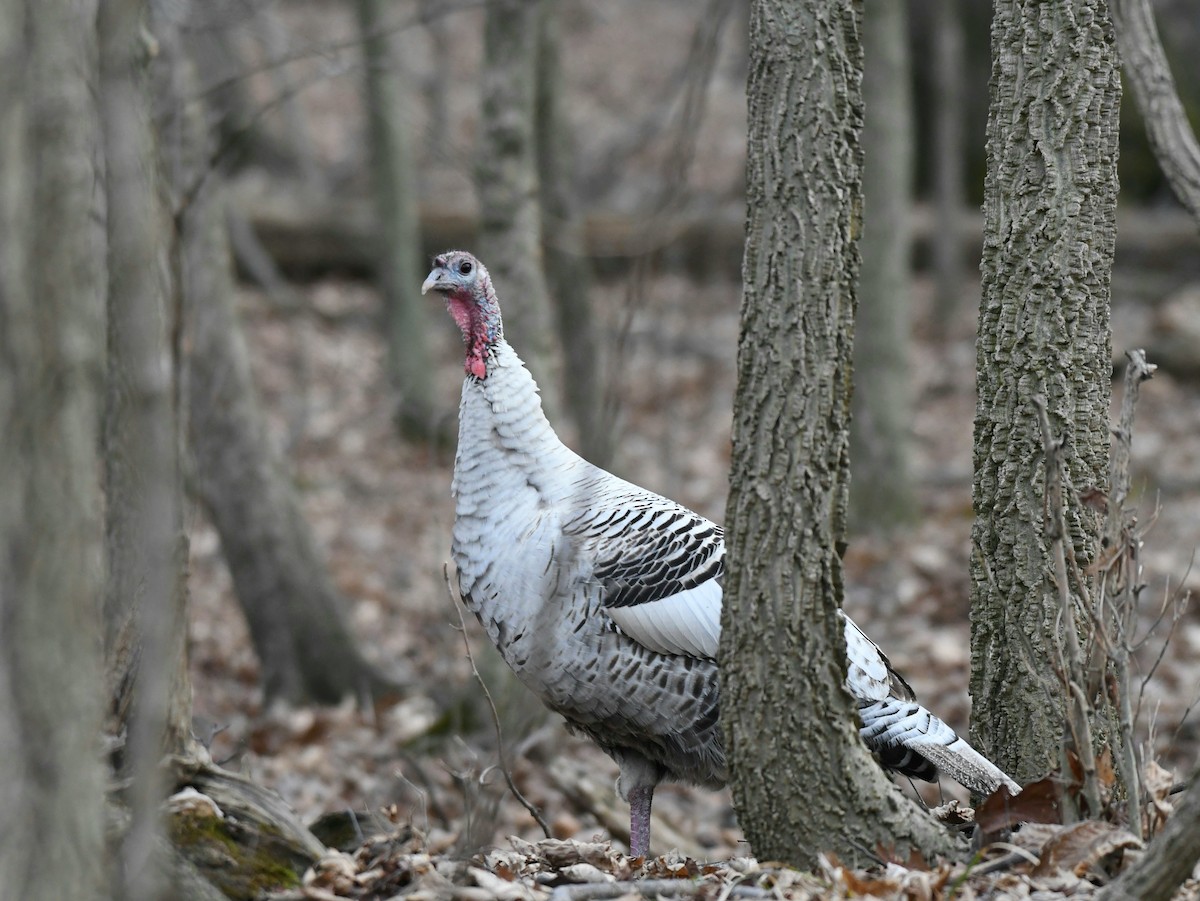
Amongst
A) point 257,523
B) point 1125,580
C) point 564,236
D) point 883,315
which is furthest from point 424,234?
point 1125,580

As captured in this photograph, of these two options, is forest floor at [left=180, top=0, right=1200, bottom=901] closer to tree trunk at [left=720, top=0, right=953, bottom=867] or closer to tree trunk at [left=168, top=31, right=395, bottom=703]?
tree trunk at [left=720, top=0, right=953, bottom=867]

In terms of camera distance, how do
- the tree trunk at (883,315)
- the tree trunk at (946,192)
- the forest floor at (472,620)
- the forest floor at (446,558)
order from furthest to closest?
the tree trunk at (946,192) → the tree trunk at (883,315) → the forest floor at (446,558) → the forest floor at (472,620)

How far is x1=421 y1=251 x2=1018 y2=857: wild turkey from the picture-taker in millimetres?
3799

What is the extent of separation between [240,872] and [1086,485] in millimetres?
2283

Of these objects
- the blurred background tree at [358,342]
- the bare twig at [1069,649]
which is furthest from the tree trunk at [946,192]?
the bare twig at [1069,649]

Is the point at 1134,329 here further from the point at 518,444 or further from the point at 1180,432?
the point at 518,444

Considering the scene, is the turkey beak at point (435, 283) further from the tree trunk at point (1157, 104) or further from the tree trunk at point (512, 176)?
the tree trunk at point (1157, 104)

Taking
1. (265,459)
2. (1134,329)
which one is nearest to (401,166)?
(265,459)

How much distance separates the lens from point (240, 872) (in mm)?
2943

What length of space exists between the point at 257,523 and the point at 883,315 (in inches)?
178

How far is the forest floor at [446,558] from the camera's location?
5.21 m

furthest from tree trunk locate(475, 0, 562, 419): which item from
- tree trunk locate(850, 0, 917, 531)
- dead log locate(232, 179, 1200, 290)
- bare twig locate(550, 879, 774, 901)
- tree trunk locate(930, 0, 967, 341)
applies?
dead log locate(232, 179, 1200, 290)

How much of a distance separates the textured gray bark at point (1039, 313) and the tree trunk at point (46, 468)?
88.6 inches

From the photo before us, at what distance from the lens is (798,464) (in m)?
2.80
